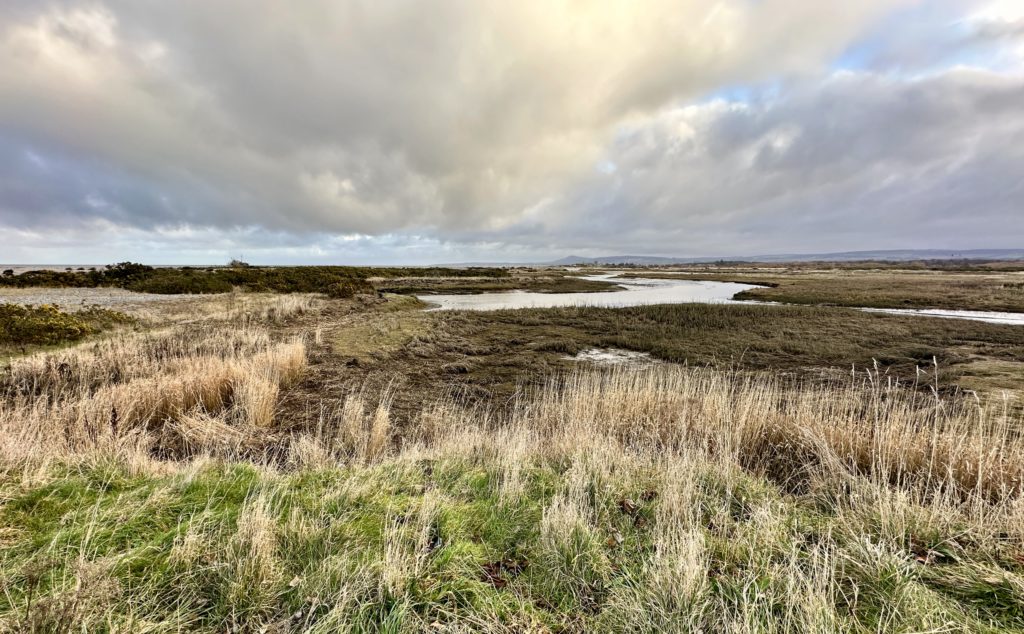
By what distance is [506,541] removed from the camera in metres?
4.07

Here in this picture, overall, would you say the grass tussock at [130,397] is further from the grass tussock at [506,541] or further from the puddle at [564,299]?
the puddle at [564,299]

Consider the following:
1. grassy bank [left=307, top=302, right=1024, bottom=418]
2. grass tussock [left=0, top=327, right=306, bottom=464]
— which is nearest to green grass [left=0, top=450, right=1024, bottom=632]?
grass tussock [left=0, top=327, right=306, bottom=464]

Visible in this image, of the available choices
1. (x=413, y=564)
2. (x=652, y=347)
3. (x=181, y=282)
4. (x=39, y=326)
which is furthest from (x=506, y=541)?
(x=181, y=282)

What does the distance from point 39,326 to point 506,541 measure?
782 inches

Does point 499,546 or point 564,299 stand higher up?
point 499,546

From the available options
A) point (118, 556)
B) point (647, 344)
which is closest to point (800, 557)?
point (118, 556)

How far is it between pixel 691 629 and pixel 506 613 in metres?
1.29

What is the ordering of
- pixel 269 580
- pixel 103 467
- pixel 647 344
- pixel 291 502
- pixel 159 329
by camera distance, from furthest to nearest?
pixel 647 344 → pixel 159 329 → pixel 103 467 → pixel 291 502 → pixel 269 580

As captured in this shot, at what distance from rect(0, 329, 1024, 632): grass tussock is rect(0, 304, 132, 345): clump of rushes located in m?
12.2

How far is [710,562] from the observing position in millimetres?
3602

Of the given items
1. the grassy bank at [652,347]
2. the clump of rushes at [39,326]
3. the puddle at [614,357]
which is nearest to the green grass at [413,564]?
the grassy bank at [652,347]

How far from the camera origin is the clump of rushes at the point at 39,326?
14281 mm

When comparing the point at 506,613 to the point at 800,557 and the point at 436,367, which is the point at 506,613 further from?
the point at 436,367

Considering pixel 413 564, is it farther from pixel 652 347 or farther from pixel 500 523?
pixel 652 347
